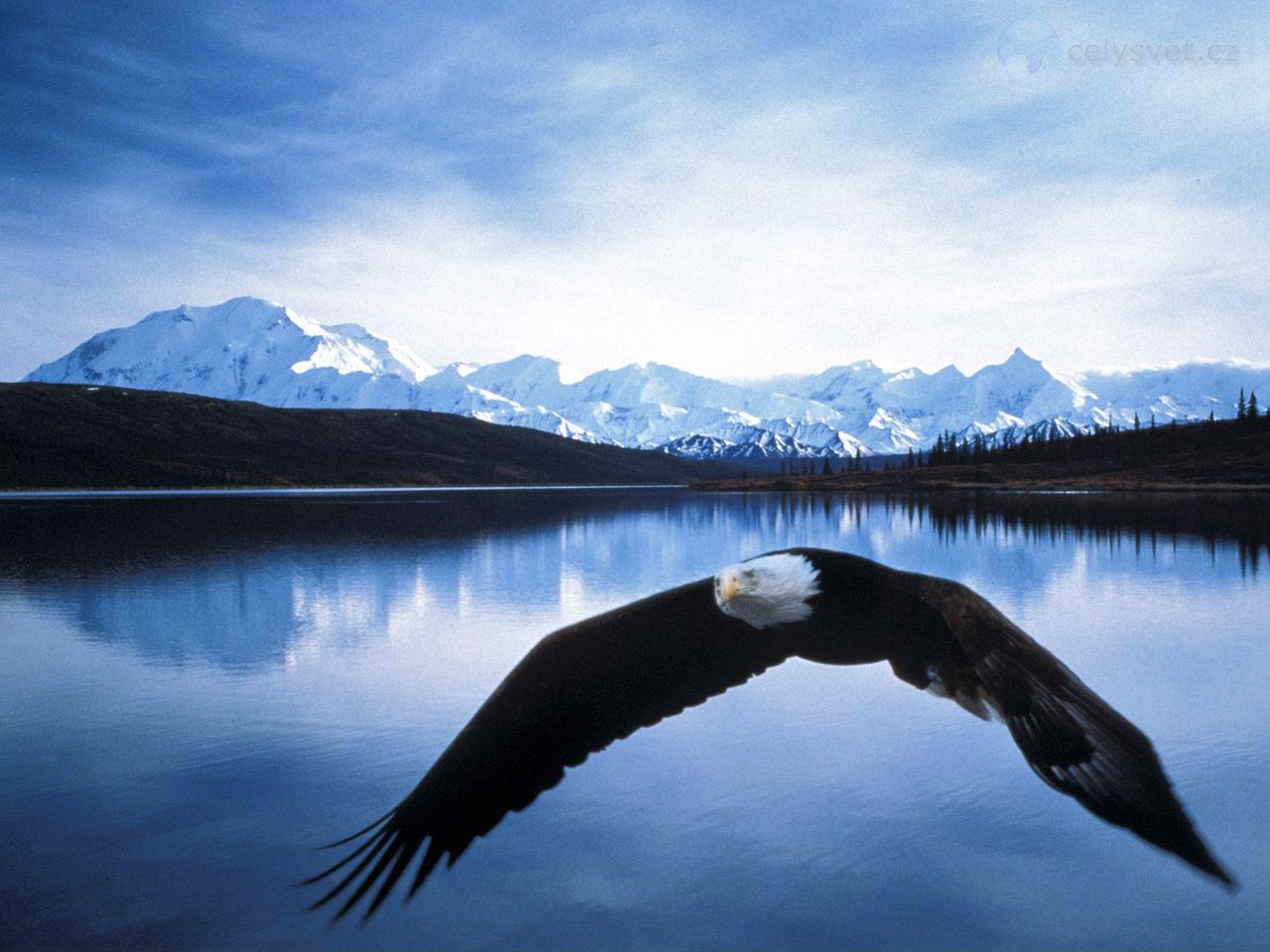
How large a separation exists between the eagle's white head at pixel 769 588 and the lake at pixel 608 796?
2.30 metres

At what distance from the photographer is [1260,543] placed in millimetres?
30703

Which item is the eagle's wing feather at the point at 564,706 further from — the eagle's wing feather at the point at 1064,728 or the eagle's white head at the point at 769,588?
the eagle's wing feather at the point at 1064,728

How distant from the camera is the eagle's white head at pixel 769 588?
4465 mm

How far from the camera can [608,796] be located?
27.0 feet

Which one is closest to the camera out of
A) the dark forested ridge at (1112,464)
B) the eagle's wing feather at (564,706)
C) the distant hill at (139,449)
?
the eagle's wing feather at (564,706)

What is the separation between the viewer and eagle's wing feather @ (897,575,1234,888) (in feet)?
13.1

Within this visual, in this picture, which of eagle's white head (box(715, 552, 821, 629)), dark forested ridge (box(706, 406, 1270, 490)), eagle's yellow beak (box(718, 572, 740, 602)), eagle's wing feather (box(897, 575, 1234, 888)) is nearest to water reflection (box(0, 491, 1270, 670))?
eagle's white head (box(715, 552, 821, 629))

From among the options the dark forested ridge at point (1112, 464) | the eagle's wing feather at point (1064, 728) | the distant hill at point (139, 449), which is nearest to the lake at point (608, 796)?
the eagle's wing feather at point (1064, 728)

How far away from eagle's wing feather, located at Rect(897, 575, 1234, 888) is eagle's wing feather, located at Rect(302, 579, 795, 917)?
1.12 m

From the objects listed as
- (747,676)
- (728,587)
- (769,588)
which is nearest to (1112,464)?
(747,676)

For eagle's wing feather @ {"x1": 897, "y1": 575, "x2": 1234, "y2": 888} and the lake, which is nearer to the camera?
eagle's wing feather @ {"x1": 897, "y1": 575, "x2": 1234, "y2": 888}

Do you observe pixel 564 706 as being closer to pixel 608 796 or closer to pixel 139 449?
pixel 608 796

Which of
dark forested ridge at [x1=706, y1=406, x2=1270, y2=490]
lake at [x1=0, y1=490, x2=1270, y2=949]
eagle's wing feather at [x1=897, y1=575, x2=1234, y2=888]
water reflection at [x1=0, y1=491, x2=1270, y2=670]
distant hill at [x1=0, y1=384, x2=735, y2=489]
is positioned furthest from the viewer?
distant hill at [x1=0, y1=384, x2=735, y2=489]

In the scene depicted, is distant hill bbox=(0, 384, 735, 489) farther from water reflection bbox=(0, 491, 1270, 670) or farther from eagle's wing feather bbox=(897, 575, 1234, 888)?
eagle's wing feather bbox=(897, 575, 1234, 888)
